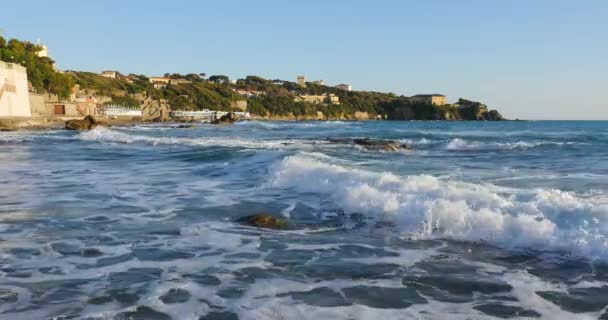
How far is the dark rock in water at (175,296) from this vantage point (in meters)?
4.84

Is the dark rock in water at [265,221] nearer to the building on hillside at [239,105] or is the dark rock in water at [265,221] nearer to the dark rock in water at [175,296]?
the dark rock in water at [175,296]

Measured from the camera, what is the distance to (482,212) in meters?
7.77

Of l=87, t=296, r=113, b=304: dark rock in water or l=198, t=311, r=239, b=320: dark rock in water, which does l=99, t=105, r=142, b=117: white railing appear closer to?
l=87, t=296, r=113, b=304: dark rock in water

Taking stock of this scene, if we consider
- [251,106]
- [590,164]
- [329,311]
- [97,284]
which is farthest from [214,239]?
[251,106]

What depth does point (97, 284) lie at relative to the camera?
17.2ft

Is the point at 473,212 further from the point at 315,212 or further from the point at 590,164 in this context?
the point at 590,164

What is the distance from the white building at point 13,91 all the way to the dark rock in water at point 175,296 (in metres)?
48.7

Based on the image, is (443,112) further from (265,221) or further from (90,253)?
(90,253)

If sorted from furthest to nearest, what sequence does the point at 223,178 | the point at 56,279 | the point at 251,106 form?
the point at 251,106 < the point at 223,178 < the point at 56,279

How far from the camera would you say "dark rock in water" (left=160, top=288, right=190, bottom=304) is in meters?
4.84

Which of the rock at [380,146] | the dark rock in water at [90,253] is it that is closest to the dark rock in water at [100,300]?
the dark rock in water at [90,253]

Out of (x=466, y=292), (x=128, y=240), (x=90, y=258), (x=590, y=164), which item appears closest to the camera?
(x=466, y=292)

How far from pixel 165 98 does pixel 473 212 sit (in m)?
138

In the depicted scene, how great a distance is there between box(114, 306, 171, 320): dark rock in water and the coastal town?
43915 millimetres
